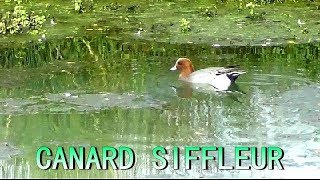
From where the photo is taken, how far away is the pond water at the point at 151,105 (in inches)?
272

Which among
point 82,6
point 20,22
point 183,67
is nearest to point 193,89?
point 183,67

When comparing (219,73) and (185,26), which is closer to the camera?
(219,73)

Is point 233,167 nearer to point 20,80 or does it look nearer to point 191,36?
point 20,80

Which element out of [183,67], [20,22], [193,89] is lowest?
[193,89]

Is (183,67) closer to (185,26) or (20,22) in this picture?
(185,26)

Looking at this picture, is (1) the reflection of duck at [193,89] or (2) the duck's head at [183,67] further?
(2) the duck's head at [183,67]

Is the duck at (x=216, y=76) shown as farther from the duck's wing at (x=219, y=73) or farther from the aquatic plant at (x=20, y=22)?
the aquatic plant at (x=20, y=22)

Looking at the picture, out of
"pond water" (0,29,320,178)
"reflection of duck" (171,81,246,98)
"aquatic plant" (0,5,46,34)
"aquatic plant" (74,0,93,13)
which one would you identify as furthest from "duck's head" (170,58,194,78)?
"aquatic plant" (74,0,93,13)

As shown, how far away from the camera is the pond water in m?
6.90

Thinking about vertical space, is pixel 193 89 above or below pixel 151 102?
above

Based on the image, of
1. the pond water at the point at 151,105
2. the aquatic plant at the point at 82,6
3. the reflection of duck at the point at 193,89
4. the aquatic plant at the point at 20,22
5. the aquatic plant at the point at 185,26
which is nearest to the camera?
the pond water at the point at 151,105

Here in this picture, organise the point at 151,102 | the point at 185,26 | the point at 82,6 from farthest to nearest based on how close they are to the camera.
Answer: the point at 82,6, the point at 185,26, the point at 151,102

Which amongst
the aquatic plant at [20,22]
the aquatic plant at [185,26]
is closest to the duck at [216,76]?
the aquatic plant at [185,26]

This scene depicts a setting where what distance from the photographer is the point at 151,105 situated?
850 cm
